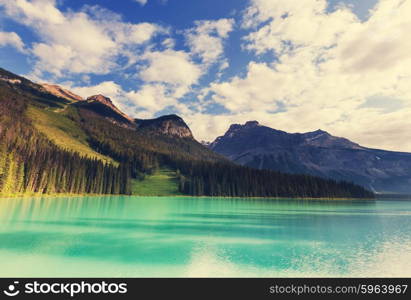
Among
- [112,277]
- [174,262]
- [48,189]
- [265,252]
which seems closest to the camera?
[112,277]

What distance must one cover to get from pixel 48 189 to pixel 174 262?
127 m

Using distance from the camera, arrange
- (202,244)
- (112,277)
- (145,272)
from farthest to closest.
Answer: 1. (202,244)
2. (145,272)
3. (112,277)

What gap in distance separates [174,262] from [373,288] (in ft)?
51.9

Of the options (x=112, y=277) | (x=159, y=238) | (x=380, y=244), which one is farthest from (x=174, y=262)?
(x=380, y=244)

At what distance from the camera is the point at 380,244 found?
36.8 meters

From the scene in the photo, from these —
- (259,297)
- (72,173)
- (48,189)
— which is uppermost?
(72,173)

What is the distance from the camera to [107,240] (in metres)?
34.7

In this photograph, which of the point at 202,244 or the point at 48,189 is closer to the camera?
the point at 202,244

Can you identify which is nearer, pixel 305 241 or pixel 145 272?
pixel 145 272

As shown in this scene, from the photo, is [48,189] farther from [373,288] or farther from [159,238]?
[373,288]

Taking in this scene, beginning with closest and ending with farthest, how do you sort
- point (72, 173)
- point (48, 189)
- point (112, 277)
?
point (112, 277)
point (48, 189)
point (72, 173)

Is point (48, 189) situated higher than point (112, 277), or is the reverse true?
point (48, 189)

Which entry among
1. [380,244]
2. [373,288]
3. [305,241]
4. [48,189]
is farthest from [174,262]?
[48,189]

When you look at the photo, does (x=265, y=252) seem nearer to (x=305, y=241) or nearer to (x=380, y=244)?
(x=305, y=241)
